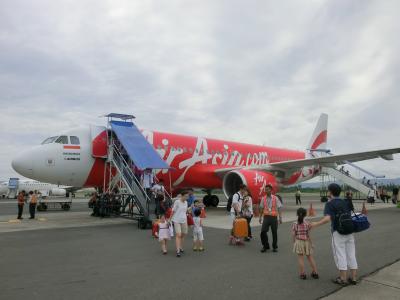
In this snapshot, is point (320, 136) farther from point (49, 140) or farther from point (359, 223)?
point (359, 223)

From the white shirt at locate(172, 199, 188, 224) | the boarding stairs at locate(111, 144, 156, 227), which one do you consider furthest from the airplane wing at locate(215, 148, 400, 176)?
the white shirt at locate(172, 199, 188, 224)

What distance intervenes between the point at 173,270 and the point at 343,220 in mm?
3008

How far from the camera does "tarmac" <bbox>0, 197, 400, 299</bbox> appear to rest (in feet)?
16.9

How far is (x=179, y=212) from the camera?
27.7 feet

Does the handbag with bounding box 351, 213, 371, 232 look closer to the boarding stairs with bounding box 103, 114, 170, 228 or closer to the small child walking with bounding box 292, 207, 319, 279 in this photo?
the small child walking with bounding box 292, 207, 319, 279

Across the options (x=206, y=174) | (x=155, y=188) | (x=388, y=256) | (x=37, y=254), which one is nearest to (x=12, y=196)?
(x=206, y=174)

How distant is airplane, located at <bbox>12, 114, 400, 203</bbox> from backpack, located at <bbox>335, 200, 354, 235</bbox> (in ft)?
35.8

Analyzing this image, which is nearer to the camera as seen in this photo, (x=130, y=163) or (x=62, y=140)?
(x=62, y=140)

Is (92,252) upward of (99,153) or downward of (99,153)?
downward

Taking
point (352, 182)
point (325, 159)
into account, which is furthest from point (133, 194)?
point (352, 182)

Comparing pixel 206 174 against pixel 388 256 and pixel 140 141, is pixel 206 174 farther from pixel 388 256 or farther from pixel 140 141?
pixel 388 256

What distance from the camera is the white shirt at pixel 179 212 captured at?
8.33 metres

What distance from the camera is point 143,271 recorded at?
21.0ft

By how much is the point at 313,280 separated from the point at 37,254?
5767mm
